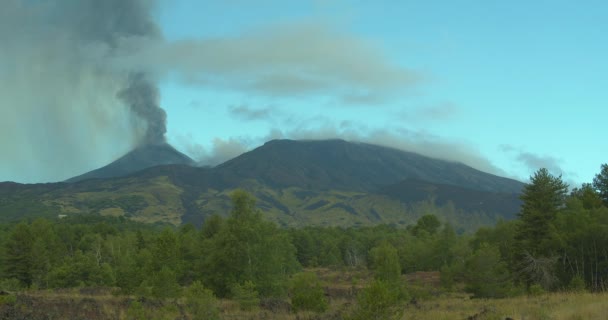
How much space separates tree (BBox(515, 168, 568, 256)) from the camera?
50.2m

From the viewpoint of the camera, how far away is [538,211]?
50.9 meters

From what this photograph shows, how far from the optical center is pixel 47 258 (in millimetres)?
81375

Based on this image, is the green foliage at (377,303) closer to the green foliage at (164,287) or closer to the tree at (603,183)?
the green foliage at (164,287)

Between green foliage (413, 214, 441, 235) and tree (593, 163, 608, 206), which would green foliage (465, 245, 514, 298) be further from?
green foliage (413, 214, 441, 235)

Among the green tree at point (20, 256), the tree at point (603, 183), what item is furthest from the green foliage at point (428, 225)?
the green tree at point (20, 256)

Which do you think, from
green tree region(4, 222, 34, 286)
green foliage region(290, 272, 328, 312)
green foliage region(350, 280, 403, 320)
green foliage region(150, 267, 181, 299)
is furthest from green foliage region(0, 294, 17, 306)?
green tree region(4, 222, 34, 286)

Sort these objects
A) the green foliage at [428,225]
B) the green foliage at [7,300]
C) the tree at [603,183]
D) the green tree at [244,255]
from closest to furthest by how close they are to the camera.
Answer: the green foliage at [7,300], the green tree at [244,255], the tree at [603,183], the green foliage at [428,225]

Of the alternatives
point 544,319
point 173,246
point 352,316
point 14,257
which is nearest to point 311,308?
point 352,316

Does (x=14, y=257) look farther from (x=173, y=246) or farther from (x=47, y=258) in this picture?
(x=173, y=246)

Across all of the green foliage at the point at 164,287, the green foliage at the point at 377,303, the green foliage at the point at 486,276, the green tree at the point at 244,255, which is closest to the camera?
the green foliage at the point at 377,303

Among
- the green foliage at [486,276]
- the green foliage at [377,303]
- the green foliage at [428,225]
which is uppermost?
the green foliage at [428,225]

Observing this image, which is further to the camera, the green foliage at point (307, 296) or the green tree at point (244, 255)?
the green tree at point (244, 255)

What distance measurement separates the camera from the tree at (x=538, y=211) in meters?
50.2

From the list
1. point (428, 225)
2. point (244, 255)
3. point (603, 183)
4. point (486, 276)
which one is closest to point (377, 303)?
point (244, 255)
